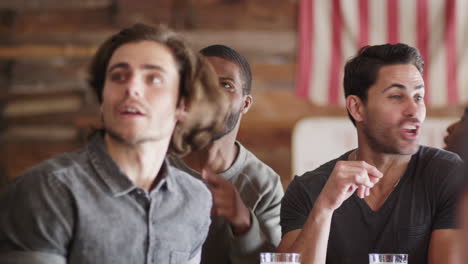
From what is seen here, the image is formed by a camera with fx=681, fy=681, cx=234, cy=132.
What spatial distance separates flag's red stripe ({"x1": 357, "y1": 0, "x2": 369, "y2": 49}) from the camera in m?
3.87

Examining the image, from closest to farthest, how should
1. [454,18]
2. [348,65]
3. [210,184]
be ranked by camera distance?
1. [210,184]
2. [348,65]
3. [454,18]

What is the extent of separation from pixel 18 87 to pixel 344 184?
2.85 meters

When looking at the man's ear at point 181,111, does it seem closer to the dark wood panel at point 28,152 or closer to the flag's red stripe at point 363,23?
the flag's red stripe at point 363,23

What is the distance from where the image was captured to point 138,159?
1413mm

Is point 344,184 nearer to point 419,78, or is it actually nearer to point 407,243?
point 407,243

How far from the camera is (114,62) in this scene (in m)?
1.45

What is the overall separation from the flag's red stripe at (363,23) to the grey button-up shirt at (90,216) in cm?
261

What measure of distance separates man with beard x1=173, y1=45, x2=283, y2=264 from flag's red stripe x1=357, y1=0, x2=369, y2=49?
198cm

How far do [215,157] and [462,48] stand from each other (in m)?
2.35

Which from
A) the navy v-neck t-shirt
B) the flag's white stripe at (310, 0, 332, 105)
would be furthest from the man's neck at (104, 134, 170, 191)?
the flag's white stripe at (310, 0, 332, 105)

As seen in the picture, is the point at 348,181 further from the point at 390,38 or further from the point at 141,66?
the point at 390,38

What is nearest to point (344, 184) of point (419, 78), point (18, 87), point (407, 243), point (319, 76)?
point (407, 243)

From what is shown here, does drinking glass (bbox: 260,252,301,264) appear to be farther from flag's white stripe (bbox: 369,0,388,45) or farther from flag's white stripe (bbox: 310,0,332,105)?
flag's white stripe (bbox: 369,0,388,45)

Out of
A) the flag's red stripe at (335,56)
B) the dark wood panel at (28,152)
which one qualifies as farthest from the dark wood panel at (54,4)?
the flag's red stripe at (335,56)
